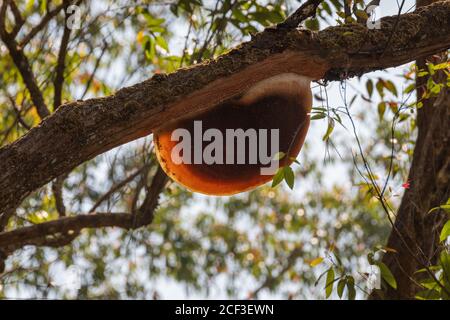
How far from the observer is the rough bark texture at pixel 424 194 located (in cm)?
282

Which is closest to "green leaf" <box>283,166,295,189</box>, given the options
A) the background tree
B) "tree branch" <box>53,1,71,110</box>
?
the background tree

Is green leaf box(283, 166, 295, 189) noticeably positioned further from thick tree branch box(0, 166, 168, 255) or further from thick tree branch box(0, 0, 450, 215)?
thick tree branch box(0, 166, 168, 255)

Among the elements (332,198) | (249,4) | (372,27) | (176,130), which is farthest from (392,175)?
(332,198)

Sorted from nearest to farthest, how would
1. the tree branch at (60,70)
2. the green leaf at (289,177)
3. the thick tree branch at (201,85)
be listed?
the thick tree branch at (201,85) < the green leaf at (289,177) < the tree branch at (60,70)

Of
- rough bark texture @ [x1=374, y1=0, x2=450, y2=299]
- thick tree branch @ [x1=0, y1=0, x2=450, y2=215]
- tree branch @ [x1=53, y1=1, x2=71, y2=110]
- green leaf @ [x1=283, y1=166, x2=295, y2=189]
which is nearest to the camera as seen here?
thick tree branch @ [x1=0, y1=0, x2=450, y2=215]

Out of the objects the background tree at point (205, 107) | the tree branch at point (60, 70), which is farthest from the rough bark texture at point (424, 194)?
the tree branch at point (60, 70)

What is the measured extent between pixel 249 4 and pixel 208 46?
27cm

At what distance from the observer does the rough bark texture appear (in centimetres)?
282

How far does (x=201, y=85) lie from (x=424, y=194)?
1338mm

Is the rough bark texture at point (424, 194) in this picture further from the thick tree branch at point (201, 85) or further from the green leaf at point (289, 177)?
the green leaf at point (289, 177)

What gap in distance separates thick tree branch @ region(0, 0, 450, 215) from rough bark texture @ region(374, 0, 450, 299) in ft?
2.28

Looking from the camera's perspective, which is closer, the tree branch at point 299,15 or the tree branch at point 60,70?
the tree branch at point 299,15

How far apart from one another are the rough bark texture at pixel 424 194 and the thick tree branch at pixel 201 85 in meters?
0.70

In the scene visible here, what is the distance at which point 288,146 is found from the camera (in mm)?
2201
